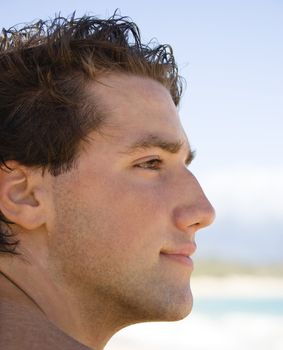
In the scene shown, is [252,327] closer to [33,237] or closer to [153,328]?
[153,328]

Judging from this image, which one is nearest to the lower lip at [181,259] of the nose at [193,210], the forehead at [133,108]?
the nose at [193,210]

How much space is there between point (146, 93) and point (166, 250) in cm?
67

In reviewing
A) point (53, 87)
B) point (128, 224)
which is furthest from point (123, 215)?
point (53, 87)

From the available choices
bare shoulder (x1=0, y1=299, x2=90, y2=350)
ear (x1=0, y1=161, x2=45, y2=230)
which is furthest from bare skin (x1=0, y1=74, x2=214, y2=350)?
bare shoulder (x1=0, y1=299, x2=90, y2=350)

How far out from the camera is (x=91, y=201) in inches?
122

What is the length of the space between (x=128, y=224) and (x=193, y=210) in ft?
A: 0.86

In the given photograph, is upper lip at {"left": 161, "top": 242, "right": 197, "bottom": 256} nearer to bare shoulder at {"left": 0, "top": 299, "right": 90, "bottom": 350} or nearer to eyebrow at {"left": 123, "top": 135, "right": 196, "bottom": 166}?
eyebrow at {"left": 123, "top": 135, "right": 196, "bottom": 166}

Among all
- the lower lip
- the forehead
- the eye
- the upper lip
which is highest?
the forehead

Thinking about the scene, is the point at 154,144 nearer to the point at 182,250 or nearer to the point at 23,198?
the point at 182,250

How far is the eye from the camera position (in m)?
3.14

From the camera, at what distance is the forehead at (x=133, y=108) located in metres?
3.18

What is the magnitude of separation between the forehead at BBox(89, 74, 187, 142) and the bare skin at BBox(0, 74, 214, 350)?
1cm

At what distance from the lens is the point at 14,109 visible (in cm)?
323

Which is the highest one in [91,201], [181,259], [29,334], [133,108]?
A: [133,108]
